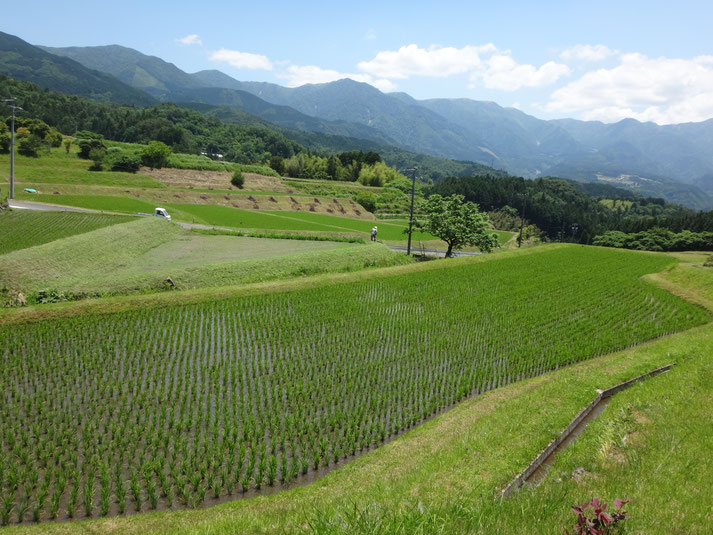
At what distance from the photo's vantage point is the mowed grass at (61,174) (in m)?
46.9

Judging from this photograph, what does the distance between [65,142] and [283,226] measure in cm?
4590

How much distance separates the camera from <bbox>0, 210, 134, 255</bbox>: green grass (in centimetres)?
2232

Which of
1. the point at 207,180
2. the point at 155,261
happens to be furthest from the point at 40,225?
the point at 207,180

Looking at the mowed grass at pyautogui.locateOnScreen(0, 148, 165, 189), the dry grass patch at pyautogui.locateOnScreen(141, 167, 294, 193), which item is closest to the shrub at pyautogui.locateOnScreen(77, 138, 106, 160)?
the mowed grass at pyautogui.locateOnScreen(0, 148, 165, 189)

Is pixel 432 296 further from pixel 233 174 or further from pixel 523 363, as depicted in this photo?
pixel 233 174

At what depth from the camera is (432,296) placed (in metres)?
20.9

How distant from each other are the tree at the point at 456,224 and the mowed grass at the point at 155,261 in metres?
7.37

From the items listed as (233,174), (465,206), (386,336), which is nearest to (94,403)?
(386,336)

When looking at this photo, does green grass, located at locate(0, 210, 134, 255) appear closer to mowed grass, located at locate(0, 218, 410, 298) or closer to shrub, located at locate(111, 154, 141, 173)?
mowed grass, located at locate(0, 218, 410, 298)

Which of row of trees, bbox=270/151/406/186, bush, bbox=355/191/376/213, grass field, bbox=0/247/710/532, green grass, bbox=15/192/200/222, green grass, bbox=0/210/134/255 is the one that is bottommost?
grass field, bbox=0/247/710/532

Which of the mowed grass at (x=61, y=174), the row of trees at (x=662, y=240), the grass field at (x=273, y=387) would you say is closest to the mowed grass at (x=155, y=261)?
the grass field at (x=273, y=387)

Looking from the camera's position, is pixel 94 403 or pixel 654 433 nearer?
pixel 654 433

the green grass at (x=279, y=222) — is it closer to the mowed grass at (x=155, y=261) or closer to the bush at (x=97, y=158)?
the mowed grass at (x=155, y=261)

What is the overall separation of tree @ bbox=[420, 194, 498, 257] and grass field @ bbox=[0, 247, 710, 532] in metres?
16.8
